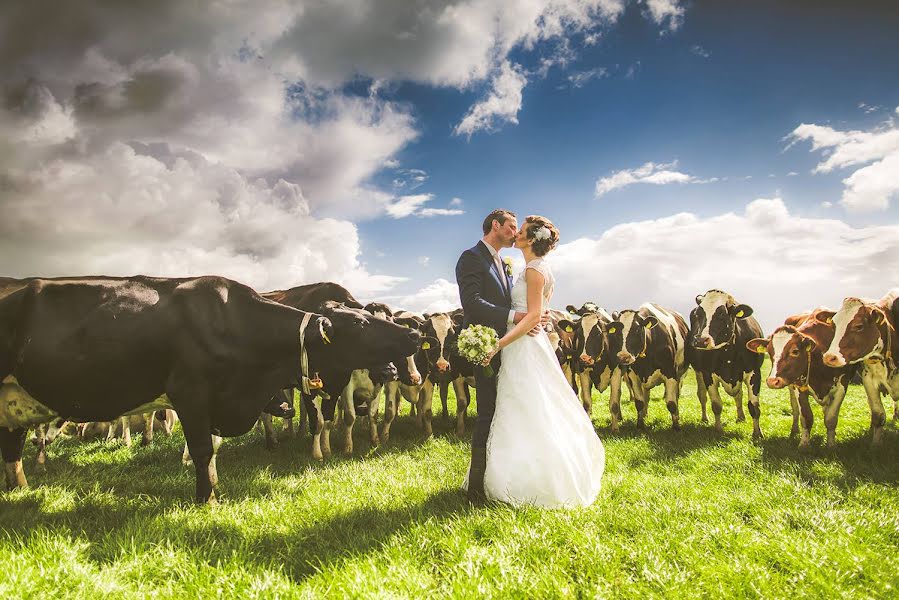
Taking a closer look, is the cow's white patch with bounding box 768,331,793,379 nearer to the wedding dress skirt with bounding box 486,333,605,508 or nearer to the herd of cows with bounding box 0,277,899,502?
the herd of cows with bounding box 0,277,899,502

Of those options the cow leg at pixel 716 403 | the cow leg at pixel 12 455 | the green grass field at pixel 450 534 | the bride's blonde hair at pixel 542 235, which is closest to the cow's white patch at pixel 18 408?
the cow leg at pixel 12 455

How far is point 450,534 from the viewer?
154 inches

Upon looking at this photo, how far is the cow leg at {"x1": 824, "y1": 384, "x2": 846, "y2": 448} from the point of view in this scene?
22.7 ft

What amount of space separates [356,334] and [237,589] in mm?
3183

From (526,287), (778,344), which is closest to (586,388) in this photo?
(778,344)

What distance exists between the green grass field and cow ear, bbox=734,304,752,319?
2764 millimetres

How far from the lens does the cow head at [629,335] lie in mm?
9312

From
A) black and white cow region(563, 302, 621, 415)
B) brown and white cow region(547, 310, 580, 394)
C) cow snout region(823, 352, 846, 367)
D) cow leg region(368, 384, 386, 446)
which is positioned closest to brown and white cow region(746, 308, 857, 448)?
cow snout region(823, 352, 846, 367)

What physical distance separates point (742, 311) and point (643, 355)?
183 cm

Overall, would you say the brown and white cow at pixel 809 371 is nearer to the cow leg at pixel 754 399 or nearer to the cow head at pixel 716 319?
the cow leg at pixel 754 399

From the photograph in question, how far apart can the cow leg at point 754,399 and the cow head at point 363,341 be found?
6012 mm

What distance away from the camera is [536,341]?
15.7 ft

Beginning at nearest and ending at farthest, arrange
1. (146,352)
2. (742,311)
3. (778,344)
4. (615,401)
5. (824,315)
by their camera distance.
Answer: (146,352) < (778,344) < (824,315) < (742,311) < (615,401)

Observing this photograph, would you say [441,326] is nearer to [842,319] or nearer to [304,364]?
[304,364]
